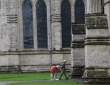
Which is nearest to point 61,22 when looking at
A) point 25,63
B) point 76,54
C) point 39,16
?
point 39,16

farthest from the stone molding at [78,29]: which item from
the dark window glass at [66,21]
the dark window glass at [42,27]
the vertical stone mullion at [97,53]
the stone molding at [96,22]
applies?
the dark window glass at [42,27]

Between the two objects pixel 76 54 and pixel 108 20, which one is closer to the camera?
pixel 108 20

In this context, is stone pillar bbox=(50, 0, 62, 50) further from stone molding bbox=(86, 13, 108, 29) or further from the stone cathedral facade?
stone molding bbox=(86, 13, 108, 29)

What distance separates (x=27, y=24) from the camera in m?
45.5

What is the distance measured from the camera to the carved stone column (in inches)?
940

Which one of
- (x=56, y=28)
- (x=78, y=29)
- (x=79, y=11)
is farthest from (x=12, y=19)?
(x=78, y=29)

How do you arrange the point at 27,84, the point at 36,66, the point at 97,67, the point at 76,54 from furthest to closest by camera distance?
1. the point at 36,66
2. the point at 76,54
3. the point at 27,84
4. the point at 97,67

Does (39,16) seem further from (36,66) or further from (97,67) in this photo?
(97,67)

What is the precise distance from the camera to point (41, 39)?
4550 centimetres

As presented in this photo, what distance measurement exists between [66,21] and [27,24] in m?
4.05

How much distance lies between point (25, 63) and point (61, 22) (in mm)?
5540

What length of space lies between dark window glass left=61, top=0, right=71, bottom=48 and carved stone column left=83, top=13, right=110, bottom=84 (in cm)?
2065

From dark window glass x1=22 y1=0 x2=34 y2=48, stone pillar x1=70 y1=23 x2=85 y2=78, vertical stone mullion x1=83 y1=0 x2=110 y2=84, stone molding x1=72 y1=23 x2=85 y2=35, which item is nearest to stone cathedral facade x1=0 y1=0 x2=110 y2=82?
dark window glass x1=22 y1=0 x2=34 y2=48

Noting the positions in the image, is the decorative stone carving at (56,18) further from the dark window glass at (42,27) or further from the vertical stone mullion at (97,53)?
the vertical stone mullion at (97,53)
